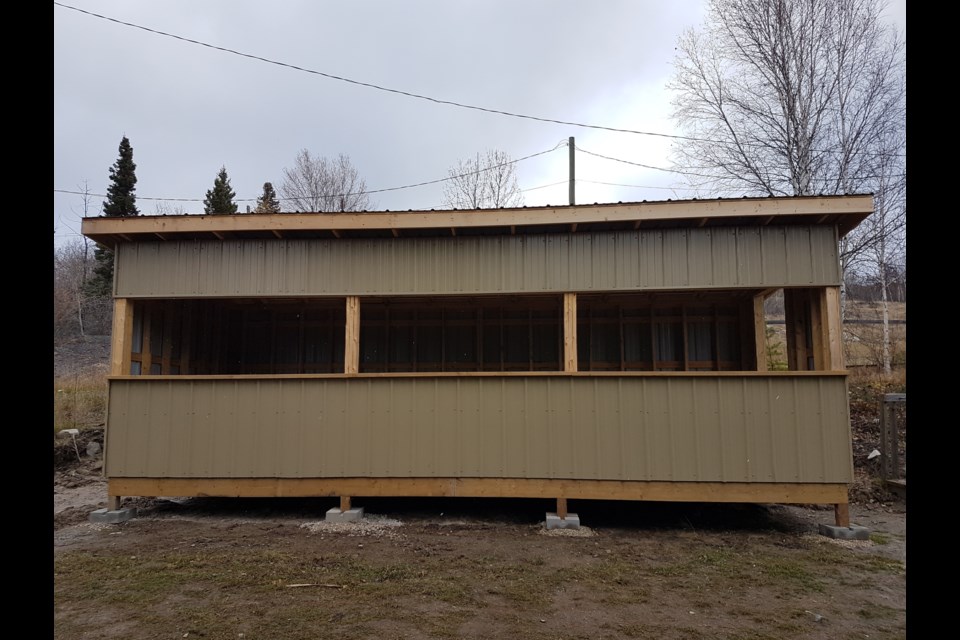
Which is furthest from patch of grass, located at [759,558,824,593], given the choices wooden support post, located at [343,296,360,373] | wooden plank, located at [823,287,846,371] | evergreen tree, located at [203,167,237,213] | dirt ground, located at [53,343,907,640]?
evergreen tree, located at [203,167,237,213]

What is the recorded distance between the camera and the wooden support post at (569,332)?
6.76 metres

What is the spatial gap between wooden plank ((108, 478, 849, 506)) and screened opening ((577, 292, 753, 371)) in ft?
8.98

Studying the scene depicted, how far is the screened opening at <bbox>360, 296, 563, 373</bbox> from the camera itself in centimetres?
920

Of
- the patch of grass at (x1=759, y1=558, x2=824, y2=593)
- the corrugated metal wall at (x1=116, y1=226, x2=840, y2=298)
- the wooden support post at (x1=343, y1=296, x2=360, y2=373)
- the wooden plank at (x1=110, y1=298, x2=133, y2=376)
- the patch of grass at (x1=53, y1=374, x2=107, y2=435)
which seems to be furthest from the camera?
the patch of grass at (x1=53, y1=374, x2=107, y2=435)

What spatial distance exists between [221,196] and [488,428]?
2796 centimetres

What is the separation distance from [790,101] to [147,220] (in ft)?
50.5

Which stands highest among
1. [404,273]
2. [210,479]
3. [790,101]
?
[790,101]

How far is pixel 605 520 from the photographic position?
23.4 feet

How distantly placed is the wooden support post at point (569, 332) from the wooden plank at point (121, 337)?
5.81m

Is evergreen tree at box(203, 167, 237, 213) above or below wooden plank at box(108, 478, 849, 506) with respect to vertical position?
above

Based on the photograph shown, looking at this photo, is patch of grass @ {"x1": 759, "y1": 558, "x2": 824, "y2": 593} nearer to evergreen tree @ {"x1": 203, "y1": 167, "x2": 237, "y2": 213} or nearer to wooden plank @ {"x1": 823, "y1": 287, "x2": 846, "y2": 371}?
wooden plank @ {"x1": 823, "y1": 287, "x2": 846, "y2": 371}
